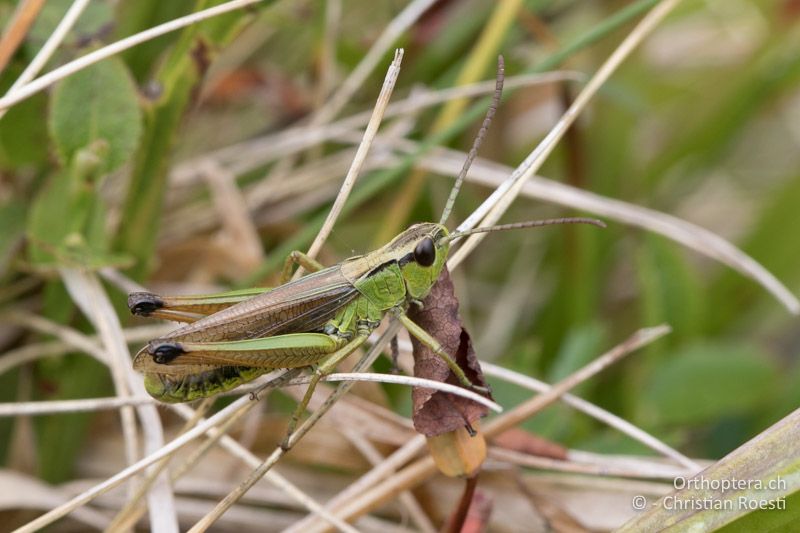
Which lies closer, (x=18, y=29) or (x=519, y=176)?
A: (x=519, y=176)

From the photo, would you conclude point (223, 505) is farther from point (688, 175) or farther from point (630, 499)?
point (688, 175)

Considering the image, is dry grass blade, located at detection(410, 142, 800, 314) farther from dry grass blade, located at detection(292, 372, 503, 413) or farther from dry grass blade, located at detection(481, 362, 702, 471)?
dry grass blade, located at detection(292, 372, 503, 413)

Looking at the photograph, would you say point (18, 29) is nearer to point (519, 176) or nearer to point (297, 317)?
point (297, 317)

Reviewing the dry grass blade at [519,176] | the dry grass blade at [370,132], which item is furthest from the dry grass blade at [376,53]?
the dry grass blade at [370,132]

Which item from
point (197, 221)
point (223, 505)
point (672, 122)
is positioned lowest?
point (223, 505)

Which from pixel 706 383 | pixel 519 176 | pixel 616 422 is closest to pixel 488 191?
pixel 706 383

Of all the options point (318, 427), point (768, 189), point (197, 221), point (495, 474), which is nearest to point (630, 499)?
point (495, 474)
